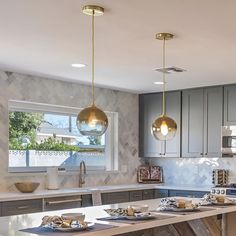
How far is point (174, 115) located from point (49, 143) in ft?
6.25

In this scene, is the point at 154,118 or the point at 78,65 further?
the point at 154,118

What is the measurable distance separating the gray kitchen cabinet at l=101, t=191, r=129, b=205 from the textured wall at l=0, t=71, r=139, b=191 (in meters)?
0.50

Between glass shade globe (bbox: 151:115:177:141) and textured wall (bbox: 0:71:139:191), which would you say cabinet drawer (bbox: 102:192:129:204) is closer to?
textured wall (bbox: 0:71:139:191)

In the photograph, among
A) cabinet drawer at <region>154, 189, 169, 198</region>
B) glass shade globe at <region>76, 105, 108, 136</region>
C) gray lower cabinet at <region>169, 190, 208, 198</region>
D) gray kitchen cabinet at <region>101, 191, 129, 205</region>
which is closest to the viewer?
glass shade globe at <region>76, 105, 108, 136</region>

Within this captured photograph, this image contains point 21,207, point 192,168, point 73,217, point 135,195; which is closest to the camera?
point 73,217

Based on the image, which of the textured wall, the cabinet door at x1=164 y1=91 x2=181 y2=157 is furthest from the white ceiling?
the cabinet door at x1=164 y1=91 x2=181 y2=157

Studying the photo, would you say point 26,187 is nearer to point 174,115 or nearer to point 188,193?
point 188,193

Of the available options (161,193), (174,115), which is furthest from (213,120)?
(161,193)

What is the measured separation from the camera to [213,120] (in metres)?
6.27

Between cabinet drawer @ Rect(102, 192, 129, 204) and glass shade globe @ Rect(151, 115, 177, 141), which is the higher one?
glass shade globe @ Rect(151, 115, 177, 141)

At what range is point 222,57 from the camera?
446cm

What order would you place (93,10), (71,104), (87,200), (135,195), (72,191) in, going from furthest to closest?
(135,195), (71,104), (87,200), (72,191), (93,10)

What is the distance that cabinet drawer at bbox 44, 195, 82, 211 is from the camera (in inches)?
199

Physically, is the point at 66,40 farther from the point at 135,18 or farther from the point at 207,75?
the point at 207,75
